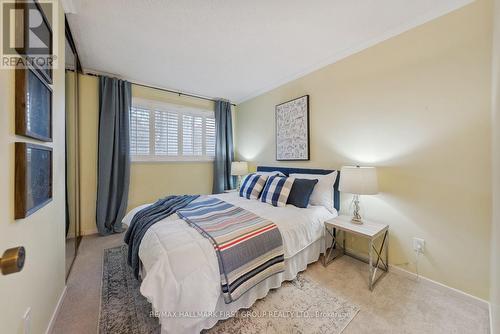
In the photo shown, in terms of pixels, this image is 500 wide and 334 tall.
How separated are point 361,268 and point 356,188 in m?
0.92

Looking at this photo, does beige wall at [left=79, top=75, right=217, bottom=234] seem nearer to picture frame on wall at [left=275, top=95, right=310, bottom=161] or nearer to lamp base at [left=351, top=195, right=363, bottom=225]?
picture frame on wall at [left=275, top=95, right=310, bottom=161]

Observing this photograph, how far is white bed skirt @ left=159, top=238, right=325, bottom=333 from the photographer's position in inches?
47.1

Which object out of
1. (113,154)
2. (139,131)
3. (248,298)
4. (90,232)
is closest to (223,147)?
(139,131)

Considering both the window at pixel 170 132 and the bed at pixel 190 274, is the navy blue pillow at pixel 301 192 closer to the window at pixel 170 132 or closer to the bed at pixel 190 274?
the bed at pixel 190 274

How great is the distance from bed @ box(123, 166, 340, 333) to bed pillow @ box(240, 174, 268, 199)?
78 centimetres

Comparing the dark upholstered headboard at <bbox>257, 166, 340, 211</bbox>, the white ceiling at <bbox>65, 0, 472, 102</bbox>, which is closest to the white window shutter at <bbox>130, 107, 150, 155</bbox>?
the white ceiling at <bbox>65, 0, 472, 102</bbox>

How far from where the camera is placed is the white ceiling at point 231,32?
173 centimetres

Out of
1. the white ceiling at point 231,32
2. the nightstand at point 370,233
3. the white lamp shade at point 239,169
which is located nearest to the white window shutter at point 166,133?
the white ceiling at point 231,32

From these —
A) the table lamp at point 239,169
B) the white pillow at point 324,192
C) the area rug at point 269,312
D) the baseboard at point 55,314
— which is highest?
the table lamp at point 239,169

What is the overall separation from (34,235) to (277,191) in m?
2.11

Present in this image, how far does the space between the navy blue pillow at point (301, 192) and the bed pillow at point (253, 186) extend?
482 millimetres

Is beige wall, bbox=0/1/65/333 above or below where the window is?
below

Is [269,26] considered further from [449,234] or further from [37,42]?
[449,234]

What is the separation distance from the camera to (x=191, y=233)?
1.56 metres
